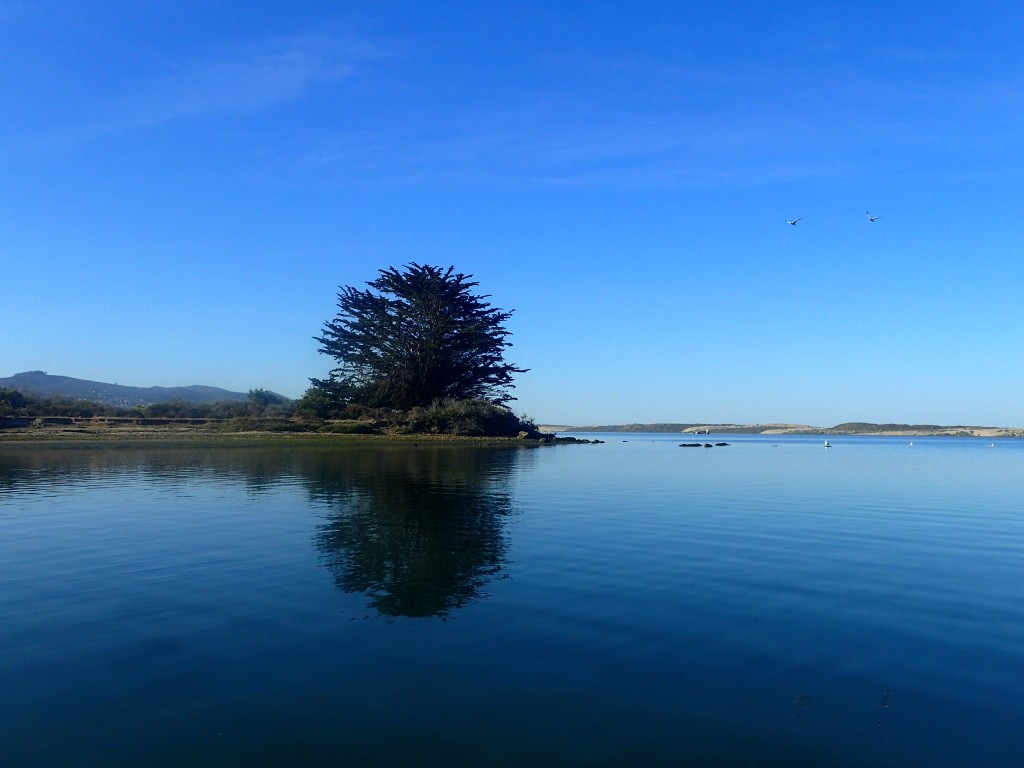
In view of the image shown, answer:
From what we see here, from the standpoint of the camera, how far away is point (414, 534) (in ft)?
56.5

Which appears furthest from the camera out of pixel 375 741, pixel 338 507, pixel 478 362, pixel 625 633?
pixel 478 362

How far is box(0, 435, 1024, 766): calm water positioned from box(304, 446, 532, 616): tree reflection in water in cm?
13

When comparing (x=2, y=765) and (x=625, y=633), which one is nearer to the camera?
(x=2, y=765)

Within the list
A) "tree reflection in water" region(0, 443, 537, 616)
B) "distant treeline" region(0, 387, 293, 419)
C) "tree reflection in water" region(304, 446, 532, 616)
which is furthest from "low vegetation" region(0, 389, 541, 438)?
"tree reflection in water" region(304, 446, 532, 616)

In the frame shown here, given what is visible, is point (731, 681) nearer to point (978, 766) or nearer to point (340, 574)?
point (978, 766)

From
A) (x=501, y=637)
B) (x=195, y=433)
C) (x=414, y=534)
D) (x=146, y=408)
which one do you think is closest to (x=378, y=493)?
(x=414, y=534)

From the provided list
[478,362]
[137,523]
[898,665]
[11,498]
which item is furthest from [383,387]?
[898,665]

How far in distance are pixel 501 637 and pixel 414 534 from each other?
7856mm

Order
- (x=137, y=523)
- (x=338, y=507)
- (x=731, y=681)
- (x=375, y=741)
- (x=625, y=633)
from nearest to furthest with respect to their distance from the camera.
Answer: (x=375, y=741) < (x=731, y=681) < (x=625, y=633) < (x=137, y=523) < (x=338, y=507)

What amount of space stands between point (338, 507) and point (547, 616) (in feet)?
41.4

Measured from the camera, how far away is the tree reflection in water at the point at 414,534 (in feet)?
39.9

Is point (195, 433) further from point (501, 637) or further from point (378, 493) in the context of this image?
point (501, 637)

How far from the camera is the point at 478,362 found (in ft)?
256

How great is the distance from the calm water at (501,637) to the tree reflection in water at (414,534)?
128 mm
